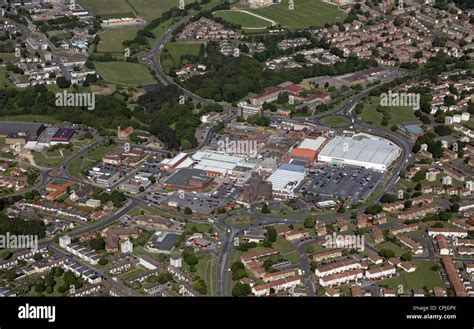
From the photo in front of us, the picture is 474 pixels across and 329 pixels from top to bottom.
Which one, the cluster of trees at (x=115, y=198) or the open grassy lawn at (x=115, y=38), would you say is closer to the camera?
the cluster of trees at (x=115, y=198)

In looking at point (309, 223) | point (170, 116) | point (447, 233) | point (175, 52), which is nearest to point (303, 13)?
point (175, 52)

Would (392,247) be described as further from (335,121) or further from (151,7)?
(151,7)

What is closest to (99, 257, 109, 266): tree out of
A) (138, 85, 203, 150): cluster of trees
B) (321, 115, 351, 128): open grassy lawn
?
(138, 85, 203, 150): cluster of trees

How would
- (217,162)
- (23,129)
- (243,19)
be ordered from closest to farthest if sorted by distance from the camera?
(217,162) < (23,129) < (243,19)

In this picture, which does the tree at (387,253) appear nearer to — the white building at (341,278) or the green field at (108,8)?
the white building at (341,278)

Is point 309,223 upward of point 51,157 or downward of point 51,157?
upward

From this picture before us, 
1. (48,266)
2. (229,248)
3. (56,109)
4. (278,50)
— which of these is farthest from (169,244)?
(278,50)

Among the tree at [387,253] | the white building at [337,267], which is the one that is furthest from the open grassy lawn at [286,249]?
the tree at [387,253]
